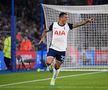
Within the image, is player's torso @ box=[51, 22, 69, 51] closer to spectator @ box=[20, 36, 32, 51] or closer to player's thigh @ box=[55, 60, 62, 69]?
player's thigh @ box=[55, 60, 62, 69]

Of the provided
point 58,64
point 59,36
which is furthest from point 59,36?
point 58,64

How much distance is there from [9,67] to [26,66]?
166 centimetres

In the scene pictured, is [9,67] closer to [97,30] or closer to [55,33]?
[97,30]

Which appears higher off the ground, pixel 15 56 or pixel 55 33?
pixel 55 33

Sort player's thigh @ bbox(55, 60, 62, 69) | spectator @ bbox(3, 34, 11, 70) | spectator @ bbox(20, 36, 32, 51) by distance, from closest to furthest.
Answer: player's thigh @ bbox(55, 60, 62, 69) → spectator @ bbox(3, 34, 11, 70) → spectator @ bbox(20, 36, 32, 51)

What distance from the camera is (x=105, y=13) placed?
25594 mm

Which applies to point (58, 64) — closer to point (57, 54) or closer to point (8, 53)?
point (57, 54)

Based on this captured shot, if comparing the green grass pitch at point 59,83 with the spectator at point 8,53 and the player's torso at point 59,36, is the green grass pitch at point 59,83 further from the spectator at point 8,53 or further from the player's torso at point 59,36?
the spectator at point 8,53

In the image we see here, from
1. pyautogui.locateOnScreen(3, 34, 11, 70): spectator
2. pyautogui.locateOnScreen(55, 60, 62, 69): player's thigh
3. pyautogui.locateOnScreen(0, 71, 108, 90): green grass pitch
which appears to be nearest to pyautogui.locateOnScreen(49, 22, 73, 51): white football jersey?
pyautogui.locateOnScreen(55, 60, 62, 69): player's thigh

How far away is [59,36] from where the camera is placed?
14.2 m

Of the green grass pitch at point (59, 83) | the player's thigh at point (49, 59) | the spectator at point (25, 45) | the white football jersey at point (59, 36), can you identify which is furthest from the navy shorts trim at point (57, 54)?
the spectator at point (25, 45)

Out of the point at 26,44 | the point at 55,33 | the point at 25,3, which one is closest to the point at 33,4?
the point at 25,3

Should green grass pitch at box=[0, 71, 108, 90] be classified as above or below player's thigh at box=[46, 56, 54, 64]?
below

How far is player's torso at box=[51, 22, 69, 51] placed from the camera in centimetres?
1411
